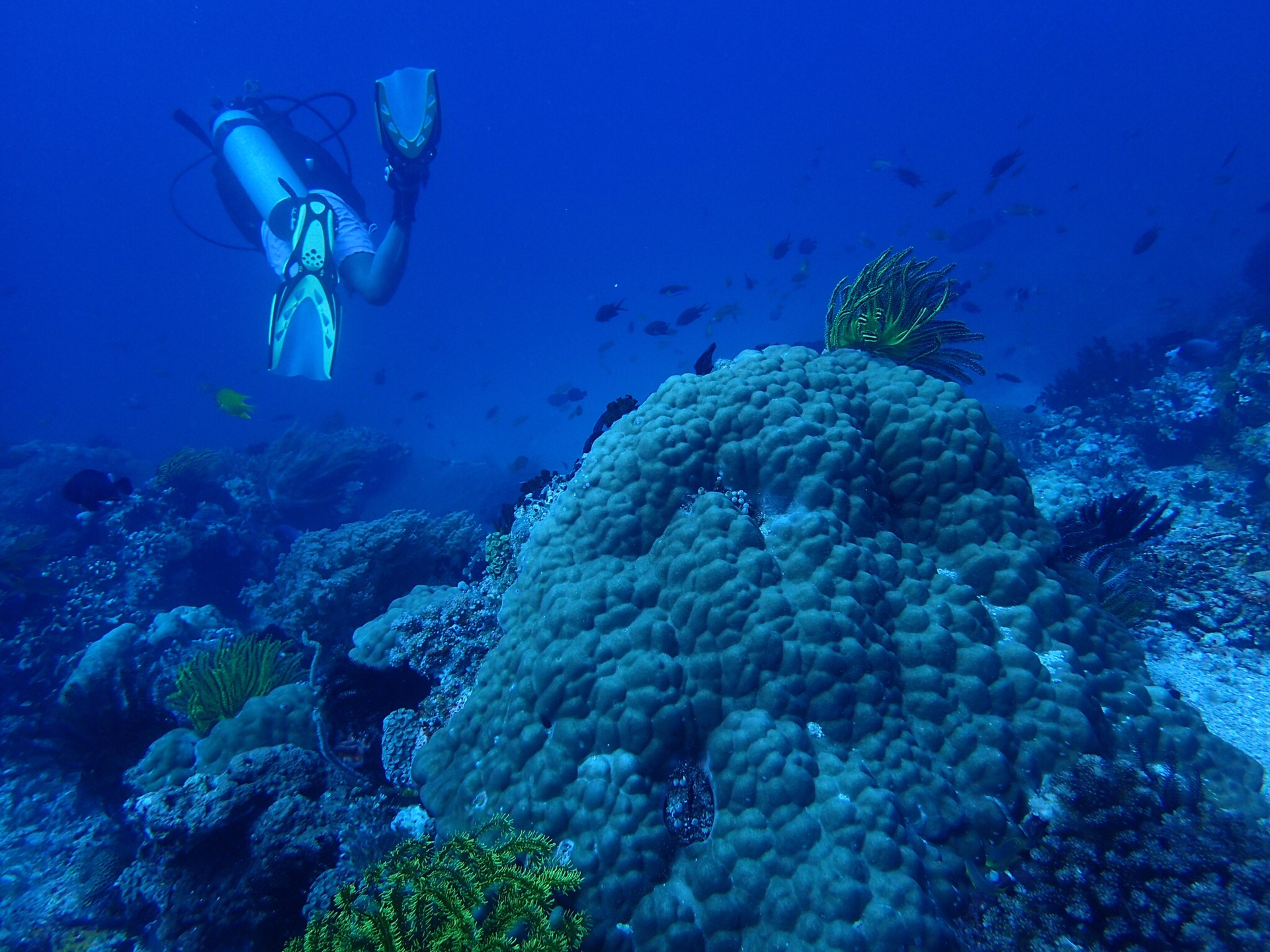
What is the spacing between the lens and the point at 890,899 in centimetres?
206

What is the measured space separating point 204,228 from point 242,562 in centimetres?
14671

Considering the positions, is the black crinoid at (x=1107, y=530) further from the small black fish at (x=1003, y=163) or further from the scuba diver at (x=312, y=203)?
the small black fish at (x=1003, y=163)

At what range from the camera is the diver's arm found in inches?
482

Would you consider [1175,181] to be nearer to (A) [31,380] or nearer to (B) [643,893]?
(B) [643,893]

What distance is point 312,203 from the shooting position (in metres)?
10.9

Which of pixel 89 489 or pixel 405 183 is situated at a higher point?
pixel 405 183

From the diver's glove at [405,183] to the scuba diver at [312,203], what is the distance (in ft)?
0.06

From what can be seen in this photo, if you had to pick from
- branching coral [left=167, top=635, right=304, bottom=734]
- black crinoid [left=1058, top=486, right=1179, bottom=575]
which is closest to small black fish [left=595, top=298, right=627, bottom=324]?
branching coral [left=167, top=635, right=304, bottom=734]

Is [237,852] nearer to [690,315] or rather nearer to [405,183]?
[405,183]

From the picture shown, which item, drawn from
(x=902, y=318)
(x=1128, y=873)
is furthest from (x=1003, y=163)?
(x=1128, y=873)

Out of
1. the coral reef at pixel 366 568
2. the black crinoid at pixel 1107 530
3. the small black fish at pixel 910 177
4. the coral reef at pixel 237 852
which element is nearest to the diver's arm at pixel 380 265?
the coral reef at pixel 366 568

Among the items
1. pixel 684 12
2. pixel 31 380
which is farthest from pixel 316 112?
pixel 684 12

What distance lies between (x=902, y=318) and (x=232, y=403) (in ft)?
40.5

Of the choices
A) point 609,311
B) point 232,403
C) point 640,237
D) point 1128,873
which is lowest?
point 1128,873
